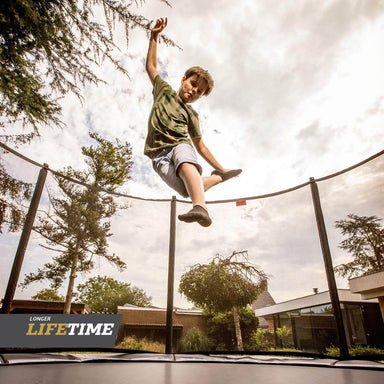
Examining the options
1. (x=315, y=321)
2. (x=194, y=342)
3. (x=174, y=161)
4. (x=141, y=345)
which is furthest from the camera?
(x=315, y=321)

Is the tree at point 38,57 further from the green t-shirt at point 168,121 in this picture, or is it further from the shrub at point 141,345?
the shrub at point 141,345

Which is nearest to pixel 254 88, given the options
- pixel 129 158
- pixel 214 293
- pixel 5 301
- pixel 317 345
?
pixel 214 293

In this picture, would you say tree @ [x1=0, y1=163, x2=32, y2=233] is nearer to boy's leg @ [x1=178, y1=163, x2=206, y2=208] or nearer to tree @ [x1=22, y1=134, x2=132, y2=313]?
tree @ [x1=22, y1=134, x2=132, y2=313]

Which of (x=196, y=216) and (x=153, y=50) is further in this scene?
(x=153, y=50)

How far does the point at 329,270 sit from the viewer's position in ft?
5.48

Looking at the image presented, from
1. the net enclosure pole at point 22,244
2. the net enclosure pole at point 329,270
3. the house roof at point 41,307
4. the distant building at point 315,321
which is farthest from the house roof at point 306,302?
the net enclosure pole at point 22,244

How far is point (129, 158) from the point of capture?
5.83 metres

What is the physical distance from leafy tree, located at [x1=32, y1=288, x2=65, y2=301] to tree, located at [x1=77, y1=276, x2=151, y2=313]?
147 mm

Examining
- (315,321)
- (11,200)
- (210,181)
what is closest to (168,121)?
(210,181)

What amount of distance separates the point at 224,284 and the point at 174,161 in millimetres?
1531

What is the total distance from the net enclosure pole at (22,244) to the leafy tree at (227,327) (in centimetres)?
143

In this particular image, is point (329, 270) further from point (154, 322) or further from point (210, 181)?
point (154, 322)

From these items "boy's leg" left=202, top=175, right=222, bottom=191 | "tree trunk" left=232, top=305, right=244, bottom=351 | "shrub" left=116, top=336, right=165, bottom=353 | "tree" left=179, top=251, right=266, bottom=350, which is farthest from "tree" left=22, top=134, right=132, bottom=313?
"boy's leg" left=202, top=175, right=222, bottom=191

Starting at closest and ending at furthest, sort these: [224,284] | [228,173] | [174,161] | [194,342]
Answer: [174,161], [228,173], [194,342], [224,284]
